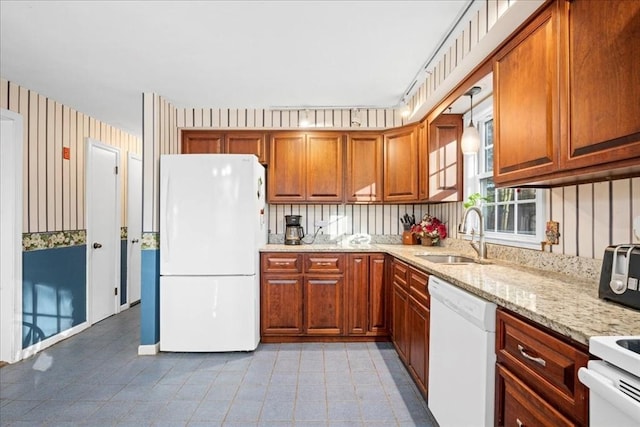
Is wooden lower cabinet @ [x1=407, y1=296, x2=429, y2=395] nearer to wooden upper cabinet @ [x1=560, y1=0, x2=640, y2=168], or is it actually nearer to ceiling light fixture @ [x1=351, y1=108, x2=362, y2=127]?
wooden upper cabinet @ [x1=560, y1=0, x2=640, y2=168]

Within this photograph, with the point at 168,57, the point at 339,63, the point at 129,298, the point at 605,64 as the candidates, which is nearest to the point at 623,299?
the point at 605,64

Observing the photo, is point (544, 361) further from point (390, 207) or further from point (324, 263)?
point (390, 207)

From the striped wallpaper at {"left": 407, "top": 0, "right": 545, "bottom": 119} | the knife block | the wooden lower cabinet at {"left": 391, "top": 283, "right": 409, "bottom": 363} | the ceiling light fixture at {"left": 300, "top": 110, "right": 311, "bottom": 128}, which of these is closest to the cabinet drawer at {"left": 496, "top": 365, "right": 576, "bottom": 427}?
the wooden lower cabinet at {"left": 391, "top": 283, "right": 409, "bottom": 363}

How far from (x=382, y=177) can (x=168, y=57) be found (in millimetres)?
2245

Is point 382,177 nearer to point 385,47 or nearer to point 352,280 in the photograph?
point 352,280

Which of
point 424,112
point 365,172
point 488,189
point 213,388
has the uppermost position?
point 424,112

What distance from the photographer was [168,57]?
2547mm

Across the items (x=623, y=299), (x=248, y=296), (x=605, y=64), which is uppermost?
(x=605, y=64)

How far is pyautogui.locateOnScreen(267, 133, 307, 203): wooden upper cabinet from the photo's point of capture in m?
3.73

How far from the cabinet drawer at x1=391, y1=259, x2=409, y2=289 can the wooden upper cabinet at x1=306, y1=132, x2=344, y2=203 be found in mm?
1037

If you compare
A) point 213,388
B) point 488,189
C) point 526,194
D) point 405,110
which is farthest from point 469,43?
point 213,388

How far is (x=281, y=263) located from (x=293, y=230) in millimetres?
550

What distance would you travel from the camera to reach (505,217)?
108 inches

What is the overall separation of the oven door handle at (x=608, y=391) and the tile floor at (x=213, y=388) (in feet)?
4.68
